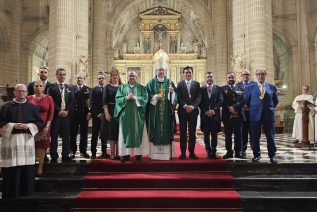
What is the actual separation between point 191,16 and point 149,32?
4.23 metres

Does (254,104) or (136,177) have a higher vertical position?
(254,104)

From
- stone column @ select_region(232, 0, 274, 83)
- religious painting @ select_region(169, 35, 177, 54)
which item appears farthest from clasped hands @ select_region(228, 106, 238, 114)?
religious painting @ select_region(169, 35, 177, 54)

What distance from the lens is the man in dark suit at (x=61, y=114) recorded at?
6.29 meters

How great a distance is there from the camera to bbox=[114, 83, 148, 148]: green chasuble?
20.1ft

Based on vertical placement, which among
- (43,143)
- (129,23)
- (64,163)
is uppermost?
(129,23)

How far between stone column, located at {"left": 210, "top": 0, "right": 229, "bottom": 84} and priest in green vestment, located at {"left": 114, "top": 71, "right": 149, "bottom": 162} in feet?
54.3

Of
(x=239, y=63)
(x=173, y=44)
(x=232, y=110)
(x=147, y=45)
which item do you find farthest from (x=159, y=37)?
(x=232, y=110)

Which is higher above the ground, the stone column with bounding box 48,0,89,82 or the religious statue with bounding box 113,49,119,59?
the religious statue with bounding box 113,49,119,59

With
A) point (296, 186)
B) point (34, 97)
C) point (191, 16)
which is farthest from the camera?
point (191, 16)

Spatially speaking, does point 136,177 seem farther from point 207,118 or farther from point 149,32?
point 149,32

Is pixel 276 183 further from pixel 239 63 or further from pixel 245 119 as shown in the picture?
pixel 239 63

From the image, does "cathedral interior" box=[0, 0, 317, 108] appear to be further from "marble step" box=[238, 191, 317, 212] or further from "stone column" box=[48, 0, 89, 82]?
"marble step" box=[238, 191, 317, 212]

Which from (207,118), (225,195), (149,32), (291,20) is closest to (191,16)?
(149,32)

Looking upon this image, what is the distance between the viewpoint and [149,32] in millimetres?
32000
